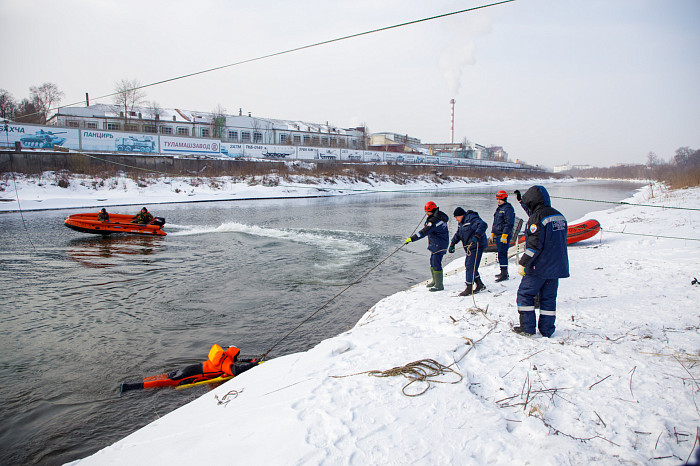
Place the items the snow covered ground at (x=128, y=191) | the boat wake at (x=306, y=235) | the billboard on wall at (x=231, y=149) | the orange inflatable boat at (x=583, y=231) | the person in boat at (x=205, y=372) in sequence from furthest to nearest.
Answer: the billboard on wall at (x=231, y=149) < the snow covered ground at (x=128, y=191) < the boat wake at (x=306, y=235) < the orange inflatable boat at (x=583, y=231) < the person in boat at (x=205, y=372)

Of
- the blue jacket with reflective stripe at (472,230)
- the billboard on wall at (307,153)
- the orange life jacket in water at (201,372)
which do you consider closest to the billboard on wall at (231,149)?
the billboard on wall at (307,153)

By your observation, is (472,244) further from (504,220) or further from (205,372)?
(205,372)

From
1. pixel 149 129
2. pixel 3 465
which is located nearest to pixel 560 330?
pixel 3 465

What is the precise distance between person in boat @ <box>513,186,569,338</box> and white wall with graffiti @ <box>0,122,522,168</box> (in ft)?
109

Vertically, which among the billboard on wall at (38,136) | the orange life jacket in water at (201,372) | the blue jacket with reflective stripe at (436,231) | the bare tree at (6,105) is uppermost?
the bare tree at (6,105)

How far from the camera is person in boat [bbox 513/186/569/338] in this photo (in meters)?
4.75

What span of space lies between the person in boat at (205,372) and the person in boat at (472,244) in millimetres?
4157

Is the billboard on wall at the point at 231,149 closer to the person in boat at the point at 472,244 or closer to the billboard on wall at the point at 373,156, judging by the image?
the billboard on wall at the point at 373,156

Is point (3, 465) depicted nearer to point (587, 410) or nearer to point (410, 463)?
point (410, 463)

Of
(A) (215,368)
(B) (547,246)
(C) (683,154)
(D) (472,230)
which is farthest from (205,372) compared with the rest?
(C) (683,154)

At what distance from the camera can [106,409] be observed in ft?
16.1

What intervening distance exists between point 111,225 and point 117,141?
24630 millimetres

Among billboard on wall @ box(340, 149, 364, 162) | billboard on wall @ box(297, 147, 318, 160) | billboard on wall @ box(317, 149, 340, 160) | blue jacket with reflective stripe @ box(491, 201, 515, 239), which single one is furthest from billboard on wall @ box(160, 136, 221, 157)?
blue jacket with reflective stripe @ box(491, 201, 515, 239)

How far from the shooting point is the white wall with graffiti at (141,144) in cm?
3081
